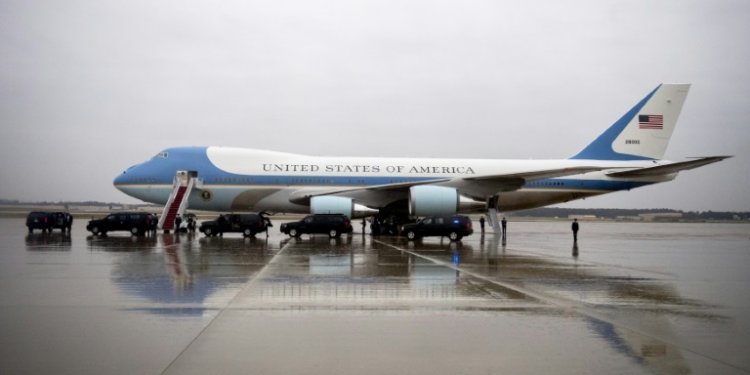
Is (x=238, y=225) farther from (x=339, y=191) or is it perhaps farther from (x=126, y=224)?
(x=126, y=224)

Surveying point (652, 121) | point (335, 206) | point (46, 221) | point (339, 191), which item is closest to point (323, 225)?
point (335, 206)

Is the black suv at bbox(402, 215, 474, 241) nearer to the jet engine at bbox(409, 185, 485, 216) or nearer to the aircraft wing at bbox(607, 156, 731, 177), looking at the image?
the jet engine at bbox(409, 185, 485, 216)

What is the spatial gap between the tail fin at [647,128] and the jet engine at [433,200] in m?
12.2

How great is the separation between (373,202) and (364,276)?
17.9 meters

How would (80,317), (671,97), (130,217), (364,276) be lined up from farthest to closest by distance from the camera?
1. (671,97)
2. (130,217)
3. (364,276)
4. (80,317)

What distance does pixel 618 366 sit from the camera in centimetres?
572

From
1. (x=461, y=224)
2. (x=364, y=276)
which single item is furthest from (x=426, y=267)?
(x=461, y=224)

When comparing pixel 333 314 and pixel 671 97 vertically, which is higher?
pixel 671 97

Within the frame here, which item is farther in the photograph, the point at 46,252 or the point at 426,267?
the point at 46,252

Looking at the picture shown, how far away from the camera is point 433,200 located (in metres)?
27.6

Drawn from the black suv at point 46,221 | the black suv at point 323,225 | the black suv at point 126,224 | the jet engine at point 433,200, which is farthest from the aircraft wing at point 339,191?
the black suv at point 46,221

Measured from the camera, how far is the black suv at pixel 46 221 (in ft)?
99.0

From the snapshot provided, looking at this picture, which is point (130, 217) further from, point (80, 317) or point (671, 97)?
point (671, 97)

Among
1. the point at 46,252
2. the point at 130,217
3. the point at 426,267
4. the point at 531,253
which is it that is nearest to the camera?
the point at 426,267
